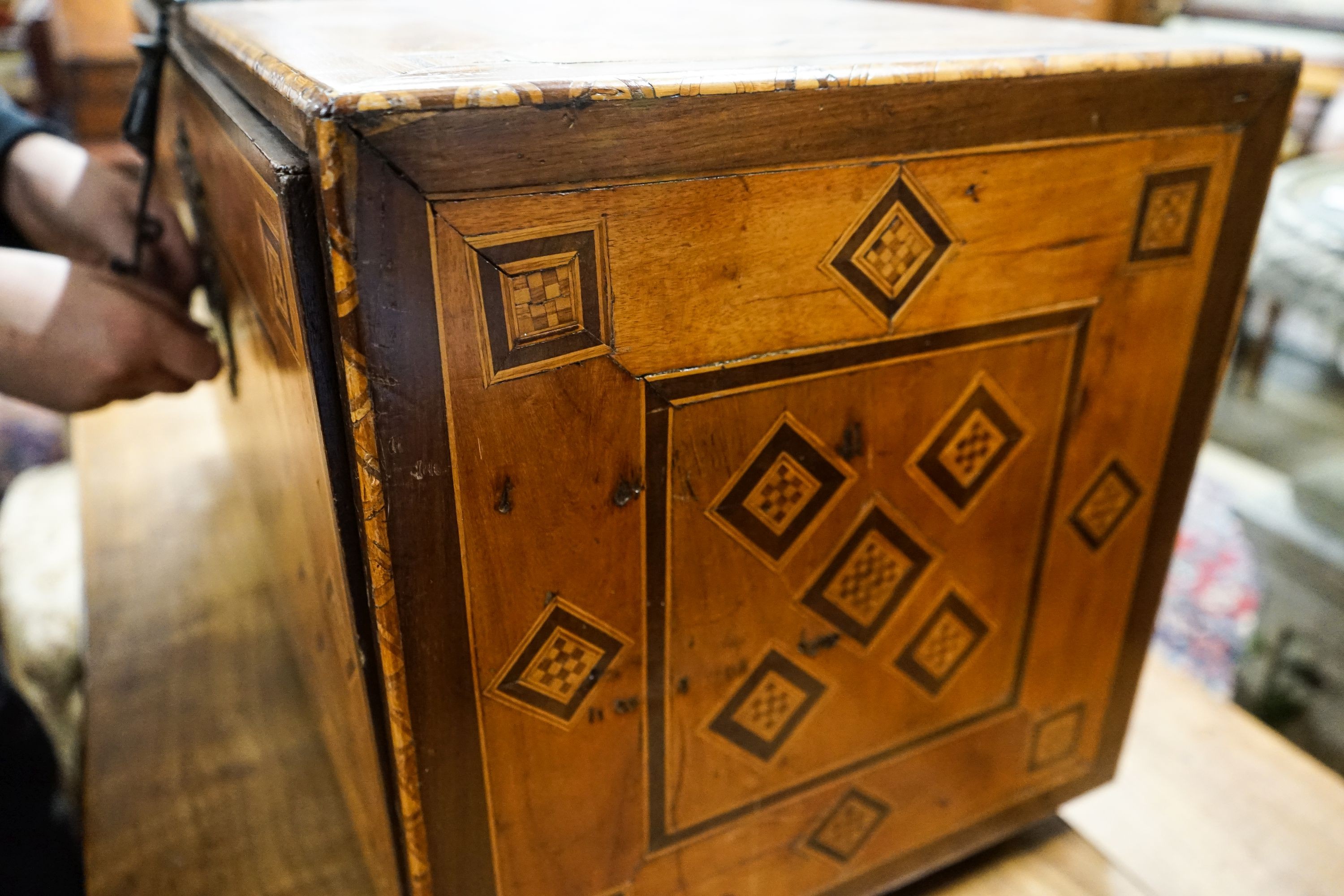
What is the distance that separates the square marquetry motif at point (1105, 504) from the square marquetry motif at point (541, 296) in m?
0.41

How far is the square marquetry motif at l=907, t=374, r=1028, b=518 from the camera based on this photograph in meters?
0.58

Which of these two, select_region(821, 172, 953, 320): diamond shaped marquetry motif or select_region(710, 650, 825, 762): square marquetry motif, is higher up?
select_region(821, 172, 953, 320): diamond shaped marquetry motif

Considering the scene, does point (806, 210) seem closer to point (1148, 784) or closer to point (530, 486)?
point (530, 486)

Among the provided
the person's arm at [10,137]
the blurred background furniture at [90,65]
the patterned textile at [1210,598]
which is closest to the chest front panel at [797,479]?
the person's arm at [10,137]

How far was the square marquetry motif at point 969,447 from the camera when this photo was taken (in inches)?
22.9

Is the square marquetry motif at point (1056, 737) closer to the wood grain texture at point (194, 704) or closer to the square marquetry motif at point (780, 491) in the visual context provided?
the square marquetry motif at point (780, 491)

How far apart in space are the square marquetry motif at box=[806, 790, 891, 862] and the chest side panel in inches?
11.7

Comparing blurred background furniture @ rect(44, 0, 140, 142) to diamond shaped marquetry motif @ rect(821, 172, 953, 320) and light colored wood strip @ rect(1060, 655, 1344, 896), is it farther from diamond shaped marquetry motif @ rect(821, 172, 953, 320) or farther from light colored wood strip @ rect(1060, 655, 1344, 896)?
light colored wood strip @ rect(1060, 655, 1344, 896)

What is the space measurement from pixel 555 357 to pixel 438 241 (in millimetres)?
79

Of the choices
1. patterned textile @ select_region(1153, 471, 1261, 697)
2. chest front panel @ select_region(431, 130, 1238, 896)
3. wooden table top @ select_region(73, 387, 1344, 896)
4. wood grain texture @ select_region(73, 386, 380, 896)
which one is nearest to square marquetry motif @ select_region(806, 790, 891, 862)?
chest front panel @ select_region(431, 130, 1238, 896)

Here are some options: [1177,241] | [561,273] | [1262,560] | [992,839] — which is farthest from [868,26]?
[1262,560]

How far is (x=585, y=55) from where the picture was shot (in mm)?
481

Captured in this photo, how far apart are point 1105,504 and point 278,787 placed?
2.37 feet

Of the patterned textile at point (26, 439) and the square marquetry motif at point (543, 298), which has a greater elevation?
the square marquetry motif at point (543, 298)
